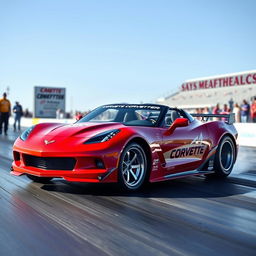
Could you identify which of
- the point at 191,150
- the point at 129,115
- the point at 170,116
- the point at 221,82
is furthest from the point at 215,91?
the point at 129,115

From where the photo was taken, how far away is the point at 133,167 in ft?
16.6

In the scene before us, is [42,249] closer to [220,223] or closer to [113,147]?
[220,223]

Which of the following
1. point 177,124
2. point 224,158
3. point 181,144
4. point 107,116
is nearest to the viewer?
point 177,124

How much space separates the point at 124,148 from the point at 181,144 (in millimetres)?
1238

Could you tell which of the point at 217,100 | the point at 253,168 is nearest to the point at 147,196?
the point at 253,168

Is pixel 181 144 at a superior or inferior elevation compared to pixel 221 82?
inferior

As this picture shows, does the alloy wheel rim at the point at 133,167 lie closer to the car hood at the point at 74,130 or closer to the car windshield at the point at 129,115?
the car hood at the point at 74,130

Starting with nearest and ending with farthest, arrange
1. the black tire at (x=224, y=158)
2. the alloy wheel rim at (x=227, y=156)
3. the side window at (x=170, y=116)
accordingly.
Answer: the side window at (x=170, y=116) → the black tire at (x=224, y=158) → the alloy wheel rim at (x=227, y=156)

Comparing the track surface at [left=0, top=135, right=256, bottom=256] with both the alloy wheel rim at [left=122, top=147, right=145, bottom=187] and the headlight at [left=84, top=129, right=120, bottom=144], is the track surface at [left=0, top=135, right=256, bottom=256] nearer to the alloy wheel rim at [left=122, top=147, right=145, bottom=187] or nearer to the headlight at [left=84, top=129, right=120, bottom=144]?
the alloy wheel rim at [left=122, top=147, right=145, bottom=187]

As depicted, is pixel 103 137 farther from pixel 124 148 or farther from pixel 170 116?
pixel 170 116

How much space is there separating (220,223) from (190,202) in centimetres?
87

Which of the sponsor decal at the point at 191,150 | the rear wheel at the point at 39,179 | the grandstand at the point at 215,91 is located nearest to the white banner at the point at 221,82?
the grandstand at the point at 215,91

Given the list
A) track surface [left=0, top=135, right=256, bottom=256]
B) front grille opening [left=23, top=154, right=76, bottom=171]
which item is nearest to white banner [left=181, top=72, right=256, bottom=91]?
track surface [left=0, top=135, right=256, bottom=256]

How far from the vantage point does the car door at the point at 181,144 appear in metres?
5.52
